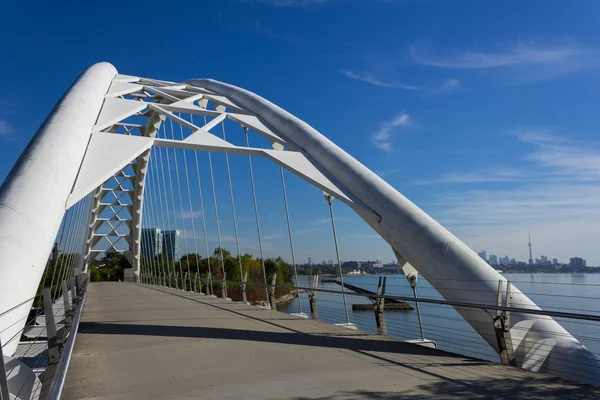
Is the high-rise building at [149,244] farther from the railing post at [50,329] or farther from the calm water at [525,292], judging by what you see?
the railing post at [50,329]

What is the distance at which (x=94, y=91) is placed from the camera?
37.8 feet

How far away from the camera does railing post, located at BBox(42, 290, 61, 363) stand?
4.78 m

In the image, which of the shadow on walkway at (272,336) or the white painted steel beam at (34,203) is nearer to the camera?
the white painted steel beam at (34,203)

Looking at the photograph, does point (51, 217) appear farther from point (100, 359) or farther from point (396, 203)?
point (396, 203)

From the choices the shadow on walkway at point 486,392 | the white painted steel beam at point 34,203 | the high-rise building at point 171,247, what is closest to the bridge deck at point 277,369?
the shadow on walkway at point 486,392

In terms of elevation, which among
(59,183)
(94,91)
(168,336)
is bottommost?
(168,336)

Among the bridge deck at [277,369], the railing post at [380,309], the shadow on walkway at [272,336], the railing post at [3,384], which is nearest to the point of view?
the railing post at [3,384]

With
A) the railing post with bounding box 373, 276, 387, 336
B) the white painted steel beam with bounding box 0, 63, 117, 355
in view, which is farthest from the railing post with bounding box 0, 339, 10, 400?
the railing post with bounding box 373, 276, 387, 336

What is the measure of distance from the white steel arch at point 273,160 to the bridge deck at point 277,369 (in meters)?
1.04

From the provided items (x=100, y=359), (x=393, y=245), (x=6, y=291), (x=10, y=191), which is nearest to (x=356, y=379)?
(x=100, y=359)

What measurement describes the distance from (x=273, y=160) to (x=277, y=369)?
6325mm

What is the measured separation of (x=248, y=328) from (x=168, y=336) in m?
1.28

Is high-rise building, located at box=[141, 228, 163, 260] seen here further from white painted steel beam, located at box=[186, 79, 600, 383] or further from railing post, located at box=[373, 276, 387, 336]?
railing post, located at box=[373, 276, 387, 336]

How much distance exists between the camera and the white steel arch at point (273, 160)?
5695mm
